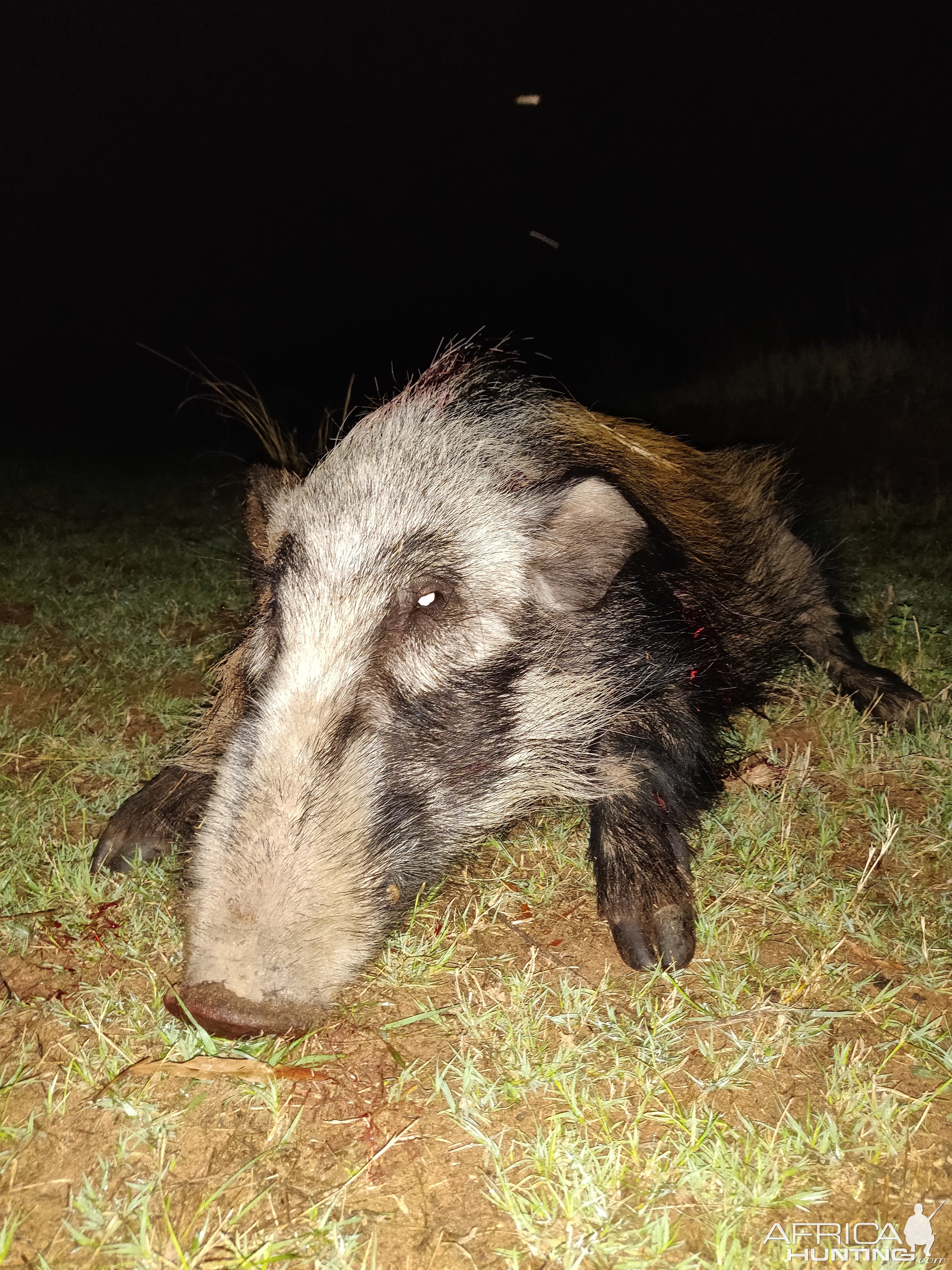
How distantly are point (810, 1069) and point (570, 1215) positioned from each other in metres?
0.60

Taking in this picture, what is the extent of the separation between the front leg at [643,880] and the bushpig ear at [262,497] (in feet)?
4.05

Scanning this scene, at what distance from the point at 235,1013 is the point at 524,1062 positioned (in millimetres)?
570

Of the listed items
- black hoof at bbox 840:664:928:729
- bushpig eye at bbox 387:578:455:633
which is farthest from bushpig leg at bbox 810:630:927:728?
bushpig eye at bbox 387:578:455:633

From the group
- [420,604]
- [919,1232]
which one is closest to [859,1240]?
[919,1232]

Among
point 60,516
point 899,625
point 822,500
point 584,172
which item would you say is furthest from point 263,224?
point 899,625

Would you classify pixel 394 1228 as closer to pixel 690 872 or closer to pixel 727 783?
pixel 690 872

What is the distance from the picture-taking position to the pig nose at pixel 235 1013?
1.58 m

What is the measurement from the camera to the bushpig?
5.73ft

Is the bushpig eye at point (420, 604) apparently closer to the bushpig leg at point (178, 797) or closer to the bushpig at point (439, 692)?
the bushpig at point (439, 692)

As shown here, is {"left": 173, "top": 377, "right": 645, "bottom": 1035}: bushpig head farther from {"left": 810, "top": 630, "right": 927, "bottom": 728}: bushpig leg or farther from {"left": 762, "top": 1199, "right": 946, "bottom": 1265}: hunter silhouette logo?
{"left": 810, "top": 630, "right": 927, "bottom": 728}: bushpig leg

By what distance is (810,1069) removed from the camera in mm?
1738

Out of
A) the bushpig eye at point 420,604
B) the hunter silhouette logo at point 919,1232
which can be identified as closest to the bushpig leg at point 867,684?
the bushpig eye at point 420,604

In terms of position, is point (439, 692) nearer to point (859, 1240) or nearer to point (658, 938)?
point (658, 938)

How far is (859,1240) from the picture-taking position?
1411mm
